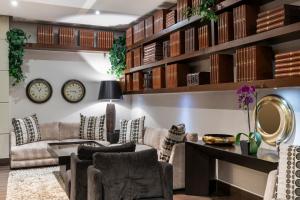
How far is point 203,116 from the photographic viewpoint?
474cm

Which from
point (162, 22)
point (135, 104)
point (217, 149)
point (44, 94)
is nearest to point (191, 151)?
point (217, 149)

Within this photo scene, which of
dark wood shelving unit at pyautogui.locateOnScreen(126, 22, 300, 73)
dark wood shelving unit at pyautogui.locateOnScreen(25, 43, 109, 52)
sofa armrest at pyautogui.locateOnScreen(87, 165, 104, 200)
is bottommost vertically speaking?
sofa armrest at pyautogui.locateOnScreen(87, 165, 104, 200)

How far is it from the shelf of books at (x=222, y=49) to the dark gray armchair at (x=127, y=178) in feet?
4.68

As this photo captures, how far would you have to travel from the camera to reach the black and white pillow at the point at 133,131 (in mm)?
5820

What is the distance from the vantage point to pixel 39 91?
21.4 feet

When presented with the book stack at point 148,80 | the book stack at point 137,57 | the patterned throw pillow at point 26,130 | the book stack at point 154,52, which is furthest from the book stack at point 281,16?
the patterned throw pillow at point 26,130

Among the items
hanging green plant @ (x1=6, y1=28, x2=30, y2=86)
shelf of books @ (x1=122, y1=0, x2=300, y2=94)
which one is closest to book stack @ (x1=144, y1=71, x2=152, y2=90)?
shelf of books @ (x1=122, y1=0, x2=300, y2=94)

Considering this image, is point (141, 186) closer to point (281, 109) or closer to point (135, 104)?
point (281, 109)

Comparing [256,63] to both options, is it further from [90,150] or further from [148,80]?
[148,80]

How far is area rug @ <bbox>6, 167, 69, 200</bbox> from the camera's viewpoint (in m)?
3.99

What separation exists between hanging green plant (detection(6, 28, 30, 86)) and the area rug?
1.90 metres

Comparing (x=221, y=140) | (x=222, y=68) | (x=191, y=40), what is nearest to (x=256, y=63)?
(x=222, y=68)

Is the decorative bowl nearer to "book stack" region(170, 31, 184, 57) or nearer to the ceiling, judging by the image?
"book stack" region(170, 31, 184, 57)

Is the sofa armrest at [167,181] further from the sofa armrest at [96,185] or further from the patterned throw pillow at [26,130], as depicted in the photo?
the patterned throw pillow at [26,130]
